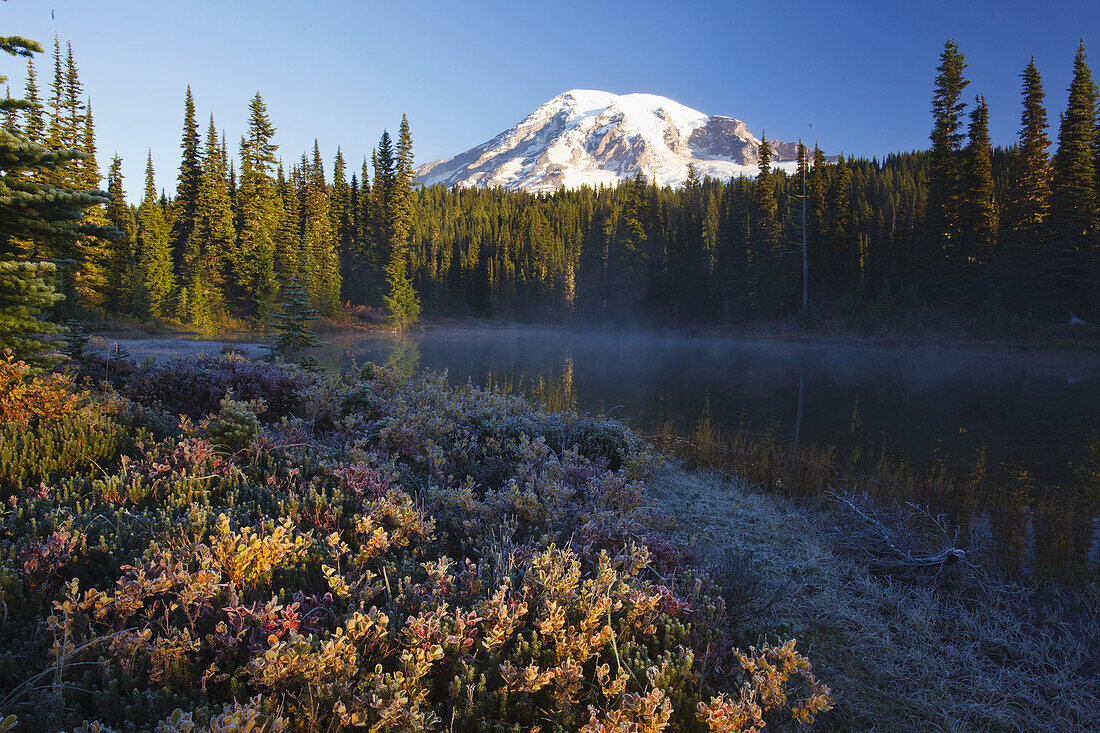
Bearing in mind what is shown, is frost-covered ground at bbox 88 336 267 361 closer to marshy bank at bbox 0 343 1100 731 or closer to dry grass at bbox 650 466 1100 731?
marshy bank at bbox 0 343 1100 731

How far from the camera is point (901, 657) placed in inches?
142

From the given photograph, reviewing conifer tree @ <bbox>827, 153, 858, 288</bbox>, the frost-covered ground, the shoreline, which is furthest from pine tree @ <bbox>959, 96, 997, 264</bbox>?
the frost-covered ground

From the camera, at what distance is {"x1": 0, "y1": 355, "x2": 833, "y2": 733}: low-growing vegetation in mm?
1940

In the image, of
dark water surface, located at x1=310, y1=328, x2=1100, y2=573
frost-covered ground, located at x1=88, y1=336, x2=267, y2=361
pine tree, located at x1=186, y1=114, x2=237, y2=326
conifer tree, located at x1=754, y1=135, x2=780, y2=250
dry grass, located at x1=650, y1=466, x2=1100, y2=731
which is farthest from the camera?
conifer tree, located at x1=754, y1=135, x2=780, y2=250

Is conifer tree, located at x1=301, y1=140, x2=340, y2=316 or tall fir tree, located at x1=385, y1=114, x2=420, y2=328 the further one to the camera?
tall fir tree, located at x1=385, y1=114, x2=420, y2=328

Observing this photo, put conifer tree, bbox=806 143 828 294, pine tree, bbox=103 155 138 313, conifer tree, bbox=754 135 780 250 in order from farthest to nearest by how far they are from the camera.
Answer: conifer tree, bbox=754 135 780 250, conifer tree, bbox=806 143 828 294, pine tree, bbox=103 155 138 313

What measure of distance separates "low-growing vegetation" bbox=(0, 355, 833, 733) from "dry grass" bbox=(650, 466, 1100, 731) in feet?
1.70

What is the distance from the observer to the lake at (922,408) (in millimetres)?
7062

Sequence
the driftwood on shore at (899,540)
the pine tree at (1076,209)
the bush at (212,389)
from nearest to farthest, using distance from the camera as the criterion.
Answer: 1. the driftwood on shore at (899,540)
2. the bush at (212,389)
3. the pine tree at (1076,209)

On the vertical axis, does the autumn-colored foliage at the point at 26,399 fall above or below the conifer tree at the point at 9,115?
below

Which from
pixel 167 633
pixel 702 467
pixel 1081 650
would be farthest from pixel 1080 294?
pixel 167 633

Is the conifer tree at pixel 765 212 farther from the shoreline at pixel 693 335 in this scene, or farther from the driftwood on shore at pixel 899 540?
the driftwood on shore at pixel 899 540

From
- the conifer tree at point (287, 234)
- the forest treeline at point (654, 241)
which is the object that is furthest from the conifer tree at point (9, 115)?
the conifer tree at point (287, 234)

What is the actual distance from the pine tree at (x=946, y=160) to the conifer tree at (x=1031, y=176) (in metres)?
3.33
